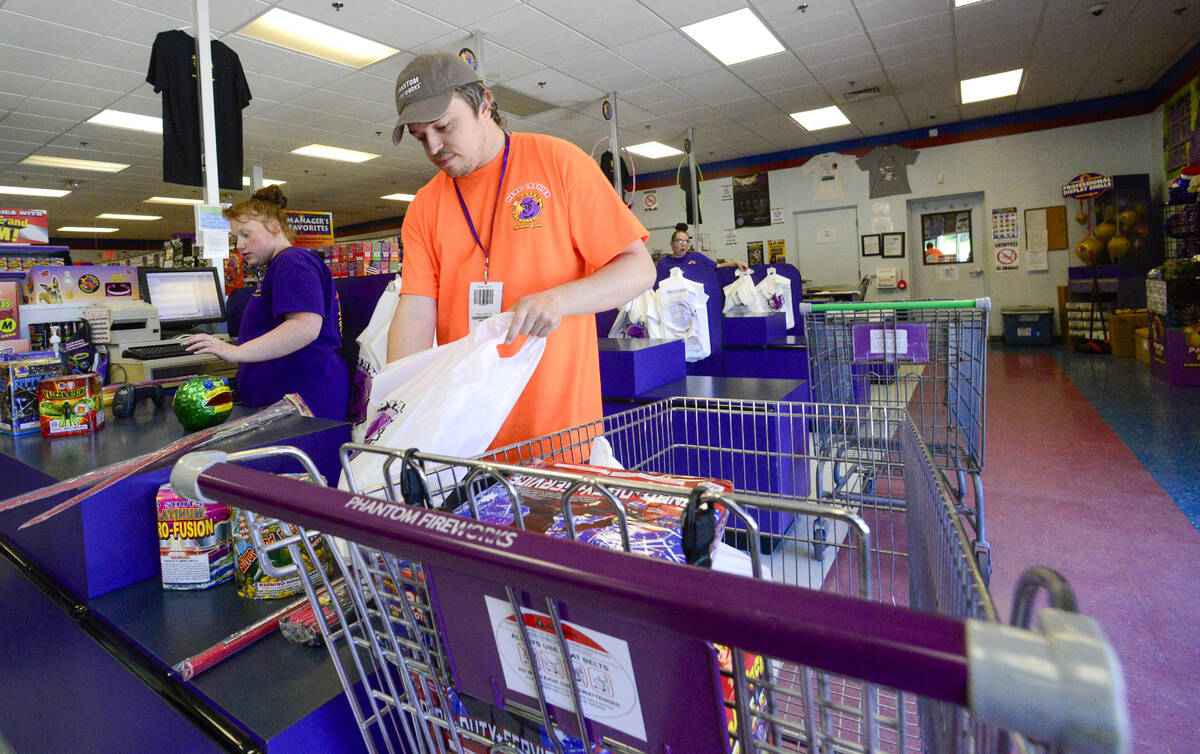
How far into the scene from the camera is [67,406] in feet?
5.28

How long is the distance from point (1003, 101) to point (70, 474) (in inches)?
420

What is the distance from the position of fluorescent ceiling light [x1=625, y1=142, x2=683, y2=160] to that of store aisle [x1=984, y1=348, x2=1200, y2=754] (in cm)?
637

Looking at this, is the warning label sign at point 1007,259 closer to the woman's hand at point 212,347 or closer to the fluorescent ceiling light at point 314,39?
the fluorescent ceiling light at point 314,39

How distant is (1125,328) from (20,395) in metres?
9.45

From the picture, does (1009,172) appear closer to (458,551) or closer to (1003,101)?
(1003,101)

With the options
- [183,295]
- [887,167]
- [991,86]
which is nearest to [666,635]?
[183,295]

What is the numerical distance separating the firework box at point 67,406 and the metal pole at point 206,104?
2.35 metres

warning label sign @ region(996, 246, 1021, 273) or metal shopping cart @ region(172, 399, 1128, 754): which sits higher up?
warning label sign @ region(996, 246, 1021, 273)

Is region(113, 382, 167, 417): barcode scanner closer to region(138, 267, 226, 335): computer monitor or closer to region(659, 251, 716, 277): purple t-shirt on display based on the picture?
region(138, 267, 226, 335): computer monitor

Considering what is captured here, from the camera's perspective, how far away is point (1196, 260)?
5.27 meters

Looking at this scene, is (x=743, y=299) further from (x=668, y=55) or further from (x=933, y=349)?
(x=933, y=349)

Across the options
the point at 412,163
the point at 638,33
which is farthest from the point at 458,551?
the point at 412,163

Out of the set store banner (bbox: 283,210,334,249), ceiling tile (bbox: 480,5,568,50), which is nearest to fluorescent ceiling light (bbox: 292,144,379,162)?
store banner (bbox: 283,210,334,249)

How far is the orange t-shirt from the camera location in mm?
1427
